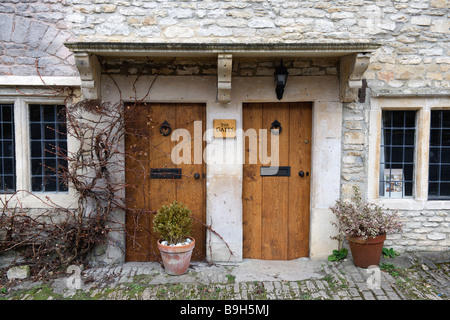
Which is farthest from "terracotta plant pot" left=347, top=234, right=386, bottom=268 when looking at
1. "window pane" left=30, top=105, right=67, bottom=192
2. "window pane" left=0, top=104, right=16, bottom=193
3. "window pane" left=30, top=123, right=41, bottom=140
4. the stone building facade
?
"window pane" left=0, top=104, right=16, bottom=193

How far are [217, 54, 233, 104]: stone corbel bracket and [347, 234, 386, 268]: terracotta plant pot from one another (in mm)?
2397

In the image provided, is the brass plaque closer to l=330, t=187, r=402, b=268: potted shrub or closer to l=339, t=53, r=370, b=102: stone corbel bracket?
l=339, t=53, r=370, b=102: stone corbel bracket

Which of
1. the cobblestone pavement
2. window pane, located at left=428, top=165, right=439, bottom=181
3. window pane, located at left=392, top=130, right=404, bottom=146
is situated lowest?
the cobblestone pavement

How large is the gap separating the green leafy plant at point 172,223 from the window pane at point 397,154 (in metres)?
2.83

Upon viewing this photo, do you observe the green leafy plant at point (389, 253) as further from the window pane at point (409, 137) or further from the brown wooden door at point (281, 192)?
the window pane at point (409, 137)

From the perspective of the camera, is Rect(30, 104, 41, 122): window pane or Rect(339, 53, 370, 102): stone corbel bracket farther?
Rect(30, 104, 41, 122): window pane

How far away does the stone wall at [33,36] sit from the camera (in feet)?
13.8

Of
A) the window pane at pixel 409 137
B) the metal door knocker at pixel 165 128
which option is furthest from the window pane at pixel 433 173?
the metal door knocker at pixel 165 128

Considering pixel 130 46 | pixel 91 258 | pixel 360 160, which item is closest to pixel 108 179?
pixel 91 258

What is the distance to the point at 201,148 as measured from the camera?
4496 millimetres

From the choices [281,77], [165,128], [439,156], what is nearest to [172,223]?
[165,128]

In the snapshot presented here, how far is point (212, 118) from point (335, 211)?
2.04m

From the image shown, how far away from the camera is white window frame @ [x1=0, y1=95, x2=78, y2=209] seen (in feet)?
14.2

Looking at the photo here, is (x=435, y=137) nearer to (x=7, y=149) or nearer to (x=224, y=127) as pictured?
(x=224, y=127)
